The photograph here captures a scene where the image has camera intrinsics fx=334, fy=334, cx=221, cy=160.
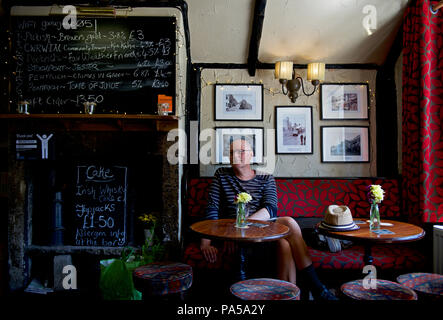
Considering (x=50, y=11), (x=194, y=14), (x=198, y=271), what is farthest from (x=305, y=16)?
(x=198, y=271)

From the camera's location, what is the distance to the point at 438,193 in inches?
123

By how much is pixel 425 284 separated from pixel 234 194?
159 cm

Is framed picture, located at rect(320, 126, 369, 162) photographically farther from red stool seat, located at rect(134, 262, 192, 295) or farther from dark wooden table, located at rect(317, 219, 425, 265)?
red stool seat, located at rect(134, 262, 192, 295)

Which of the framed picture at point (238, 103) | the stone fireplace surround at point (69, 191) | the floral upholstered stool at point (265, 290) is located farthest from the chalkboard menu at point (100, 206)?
the floral upholstered stool at point (265, 290)

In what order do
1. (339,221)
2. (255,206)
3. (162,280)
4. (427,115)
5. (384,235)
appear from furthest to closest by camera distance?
(427,115), (255,206), (339,221), (384,235), (162,280)

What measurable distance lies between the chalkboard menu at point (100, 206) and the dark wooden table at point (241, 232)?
1047mm

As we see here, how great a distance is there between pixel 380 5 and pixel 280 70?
4.12ft

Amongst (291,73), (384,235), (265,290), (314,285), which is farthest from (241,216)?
(291,73)

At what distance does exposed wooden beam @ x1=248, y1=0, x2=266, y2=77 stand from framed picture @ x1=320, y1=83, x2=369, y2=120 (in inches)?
35.5

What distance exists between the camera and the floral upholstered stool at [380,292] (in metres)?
1.87

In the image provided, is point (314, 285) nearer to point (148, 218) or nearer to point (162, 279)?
point (162, 279)

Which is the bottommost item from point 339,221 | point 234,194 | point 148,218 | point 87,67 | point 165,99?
point 148,218

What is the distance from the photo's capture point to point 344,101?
412 cm
